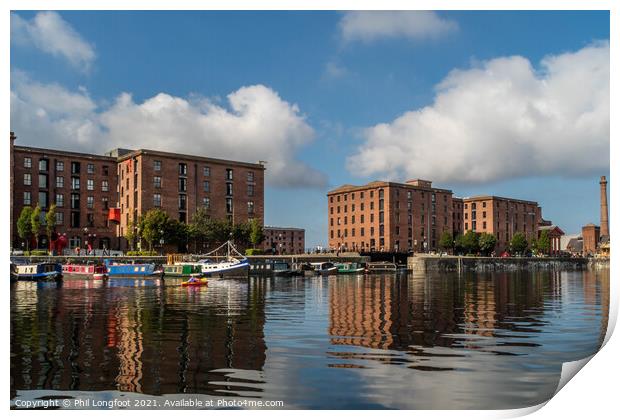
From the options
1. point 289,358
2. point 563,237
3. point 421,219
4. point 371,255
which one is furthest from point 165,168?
point 563,237

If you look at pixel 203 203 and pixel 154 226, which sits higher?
pixel 203 203

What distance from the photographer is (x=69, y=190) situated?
85.8 m

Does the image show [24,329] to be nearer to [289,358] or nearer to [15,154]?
[289,358]

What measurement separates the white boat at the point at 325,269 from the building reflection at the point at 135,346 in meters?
48.0

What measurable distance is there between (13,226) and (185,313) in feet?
196

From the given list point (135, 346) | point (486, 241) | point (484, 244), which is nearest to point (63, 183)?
point (135, 346)

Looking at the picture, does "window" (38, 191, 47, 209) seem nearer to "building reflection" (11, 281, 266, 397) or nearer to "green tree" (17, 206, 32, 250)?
"green tree" (17, 206, 32, 250)

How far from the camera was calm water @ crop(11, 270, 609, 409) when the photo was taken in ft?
41.4

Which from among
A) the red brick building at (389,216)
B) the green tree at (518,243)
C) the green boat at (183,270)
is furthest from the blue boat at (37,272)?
the green tree at (518,243)

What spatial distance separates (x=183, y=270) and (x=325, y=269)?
23540mm

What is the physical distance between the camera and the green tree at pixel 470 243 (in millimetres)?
127188

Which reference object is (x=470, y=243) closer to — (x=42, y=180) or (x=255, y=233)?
(x=255, y=233)

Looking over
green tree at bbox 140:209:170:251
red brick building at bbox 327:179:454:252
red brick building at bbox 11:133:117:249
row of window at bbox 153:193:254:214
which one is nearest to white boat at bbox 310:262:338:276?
row of window at bbox 153:193:254:214
